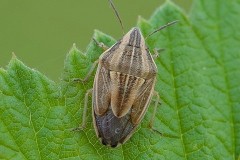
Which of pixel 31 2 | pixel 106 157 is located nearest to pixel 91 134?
pixel 106 157

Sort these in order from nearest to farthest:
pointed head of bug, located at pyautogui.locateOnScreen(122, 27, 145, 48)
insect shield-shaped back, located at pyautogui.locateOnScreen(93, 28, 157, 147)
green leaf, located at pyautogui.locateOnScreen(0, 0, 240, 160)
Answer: green leaf, located at pyautogui.locateOnScreen(0, 0, 240, 160)
insect shield-shaped back, located at pyautogui.locateOnScreen(93, 28, 157, 147)
pointed head of bug, located at pyautogui.locateOnScreen(122, 27, 145, 48)

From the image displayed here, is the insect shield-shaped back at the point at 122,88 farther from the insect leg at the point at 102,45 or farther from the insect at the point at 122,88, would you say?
the insect leg at the point at 102,45

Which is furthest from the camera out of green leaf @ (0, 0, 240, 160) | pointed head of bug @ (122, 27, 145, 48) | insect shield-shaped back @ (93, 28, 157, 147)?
pointed head of bug @ (122, 27, 145, 48)

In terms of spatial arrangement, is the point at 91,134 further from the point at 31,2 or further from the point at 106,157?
the point at 31,2

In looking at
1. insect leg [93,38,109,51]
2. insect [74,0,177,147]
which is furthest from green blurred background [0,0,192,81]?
insect [74,0,177,147]

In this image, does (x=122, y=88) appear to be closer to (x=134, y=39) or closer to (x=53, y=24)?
(x=134, y=39)

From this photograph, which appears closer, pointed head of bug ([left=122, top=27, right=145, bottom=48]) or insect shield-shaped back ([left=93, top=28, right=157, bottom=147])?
insect shield-shaped back ([left=93, top=28, right=157, bottom=147])

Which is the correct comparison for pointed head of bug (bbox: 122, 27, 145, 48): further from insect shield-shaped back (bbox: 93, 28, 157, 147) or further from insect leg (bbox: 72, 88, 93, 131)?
insect leg (bbox: 72, 88, 93, 131)

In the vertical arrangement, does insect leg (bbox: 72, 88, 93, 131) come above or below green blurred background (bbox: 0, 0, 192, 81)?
below
